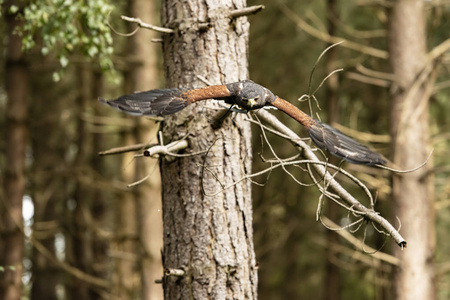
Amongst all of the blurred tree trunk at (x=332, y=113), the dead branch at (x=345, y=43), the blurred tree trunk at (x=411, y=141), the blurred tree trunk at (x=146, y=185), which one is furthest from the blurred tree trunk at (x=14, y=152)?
the blurred tree trunk at (x=332, y=113)

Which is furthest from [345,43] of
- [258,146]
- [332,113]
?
[258,146]

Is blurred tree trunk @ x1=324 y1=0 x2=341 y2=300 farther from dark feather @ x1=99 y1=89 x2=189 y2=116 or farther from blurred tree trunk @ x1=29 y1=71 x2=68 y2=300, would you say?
dark feather @ x1=99 y1=89 x2=189 y2=116

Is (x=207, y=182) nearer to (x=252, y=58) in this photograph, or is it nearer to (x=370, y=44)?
(x=370, y=44)

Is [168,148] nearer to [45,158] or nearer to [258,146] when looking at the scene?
[258,146]

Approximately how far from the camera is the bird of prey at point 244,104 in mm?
2787

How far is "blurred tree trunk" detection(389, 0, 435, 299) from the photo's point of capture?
599cm

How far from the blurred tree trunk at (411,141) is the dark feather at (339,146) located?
10.0ft

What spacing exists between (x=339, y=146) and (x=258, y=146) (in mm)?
7990

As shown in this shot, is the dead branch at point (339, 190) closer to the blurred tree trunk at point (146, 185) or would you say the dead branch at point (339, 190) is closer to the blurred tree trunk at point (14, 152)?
the blurred tree trunk at point (146, 185)

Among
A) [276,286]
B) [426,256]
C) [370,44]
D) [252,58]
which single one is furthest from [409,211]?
[276,286]

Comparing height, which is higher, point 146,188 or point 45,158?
point 45,158

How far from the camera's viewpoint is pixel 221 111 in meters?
3.18

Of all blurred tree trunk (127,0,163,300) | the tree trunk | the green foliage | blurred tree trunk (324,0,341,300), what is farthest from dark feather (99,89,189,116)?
blurred tree trunk (324,0,341,300)

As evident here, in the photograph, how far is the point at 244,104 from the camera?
109 inches
